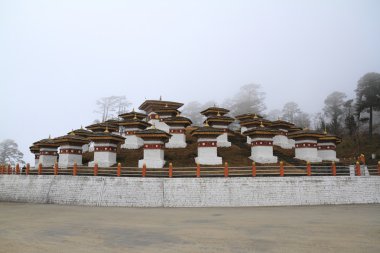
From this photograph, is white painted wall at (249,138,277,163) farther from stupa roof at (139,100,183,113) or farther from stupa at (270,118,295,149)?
stupa roof at (139,100,183,113)

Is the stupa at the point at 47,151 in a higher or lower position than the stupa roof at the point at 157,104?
lower

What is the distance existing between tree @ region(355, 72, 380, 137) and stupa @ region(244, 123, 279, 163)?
33608 millimetres

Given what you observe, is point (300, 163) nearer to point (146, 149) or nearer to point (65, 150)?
point (146, 149)

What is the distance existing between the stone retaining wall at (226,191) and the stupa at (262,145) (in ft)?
20.9

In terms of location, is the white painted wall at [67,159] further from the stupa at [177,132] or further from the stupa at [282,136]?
the stupa at [282,136]

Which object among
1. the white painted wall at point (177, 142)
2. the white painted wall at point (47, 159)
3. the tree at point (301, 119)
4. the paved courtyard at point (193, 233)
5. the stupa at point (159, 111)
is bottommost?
the paved courtyard at point (193, 233)

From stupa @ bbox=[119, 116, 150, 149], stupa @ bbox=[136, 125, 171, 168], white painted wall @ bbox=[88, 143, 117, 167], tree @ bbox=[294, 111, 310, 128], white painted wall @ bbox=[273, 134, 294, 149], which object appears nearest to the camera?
stupa @ bbox=[136, 125, 171, 168]

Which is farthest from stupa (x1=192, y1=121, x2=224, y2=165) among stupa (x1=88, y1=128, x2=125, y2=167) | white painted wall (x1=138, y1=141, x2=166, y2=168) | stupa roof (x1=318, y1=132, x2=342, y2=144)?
stupa roof (x1=318, y1=132, x2=342, y2=144)

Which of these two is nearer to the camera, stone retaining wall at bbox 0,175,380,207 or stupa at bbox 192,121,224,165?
stone retaining wall at bbox 0,175,380,207

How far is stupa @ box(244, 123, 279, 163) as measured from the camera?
2639 cm

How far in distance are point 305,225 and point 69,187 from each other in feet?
56.5

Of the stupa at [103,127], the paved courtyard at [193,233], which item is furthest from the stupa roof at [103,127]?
the paved courtyard at [193,233]

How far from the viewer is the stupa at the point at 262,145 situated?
86.6 ft

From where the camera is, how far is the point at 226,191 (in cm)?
1972
